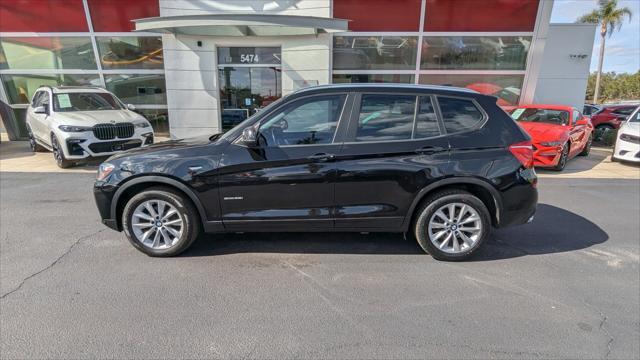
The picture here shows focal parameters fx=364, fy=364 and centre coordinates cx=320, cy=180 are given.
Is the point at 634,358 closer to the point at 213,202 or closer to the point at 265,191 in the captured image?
the point at 265,191

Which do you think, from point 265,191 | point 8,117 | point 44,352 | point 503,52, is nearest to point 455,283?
point 265,191

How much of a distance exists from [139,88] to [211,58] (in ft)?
9.81

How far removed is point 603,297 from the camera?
3.21 metres

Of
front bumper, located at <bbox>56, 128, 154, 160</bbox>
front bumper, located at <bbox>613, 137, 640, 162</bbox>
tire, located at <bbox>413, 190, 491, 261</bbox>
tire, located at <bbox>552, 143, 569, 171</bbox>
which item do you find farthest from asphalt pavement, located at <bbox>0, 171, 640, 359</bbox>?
front bumper, located at <bbox>613, 137, 640, 162</bbox>

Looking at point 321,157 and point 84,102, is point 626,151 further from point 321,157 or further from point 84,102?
point 84,102

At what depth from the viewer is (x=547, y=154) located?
26.9ft

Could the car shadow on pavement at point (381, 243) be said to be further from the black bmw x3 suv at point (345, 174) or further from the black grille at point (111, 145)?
the black grille at point (111, 145)

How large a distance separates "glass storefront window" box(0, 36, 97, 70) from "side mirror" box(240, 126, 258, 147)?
1231 centimetres

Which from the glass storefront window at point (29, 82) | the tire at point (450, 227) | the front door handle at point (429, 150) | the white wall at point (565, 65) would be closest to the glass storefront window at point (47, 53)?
the glass storefront window at point (29, 82)

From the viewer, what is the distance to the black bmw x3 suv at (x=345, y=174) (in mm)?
3625

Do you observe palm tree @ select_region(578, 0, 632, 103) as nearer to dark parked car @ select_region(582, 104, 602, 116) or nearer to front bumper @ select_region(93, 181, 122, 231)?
dark parked car @ select_region(582, 104, 602, 116)

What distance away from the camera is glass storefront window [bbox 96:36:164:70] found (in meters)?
12.5

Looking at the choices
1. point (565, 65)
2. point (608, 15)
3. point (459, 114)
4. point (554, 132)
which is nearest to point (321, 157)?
point (459, 114)

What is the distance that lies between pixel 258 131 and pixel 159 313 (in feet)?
5.91
